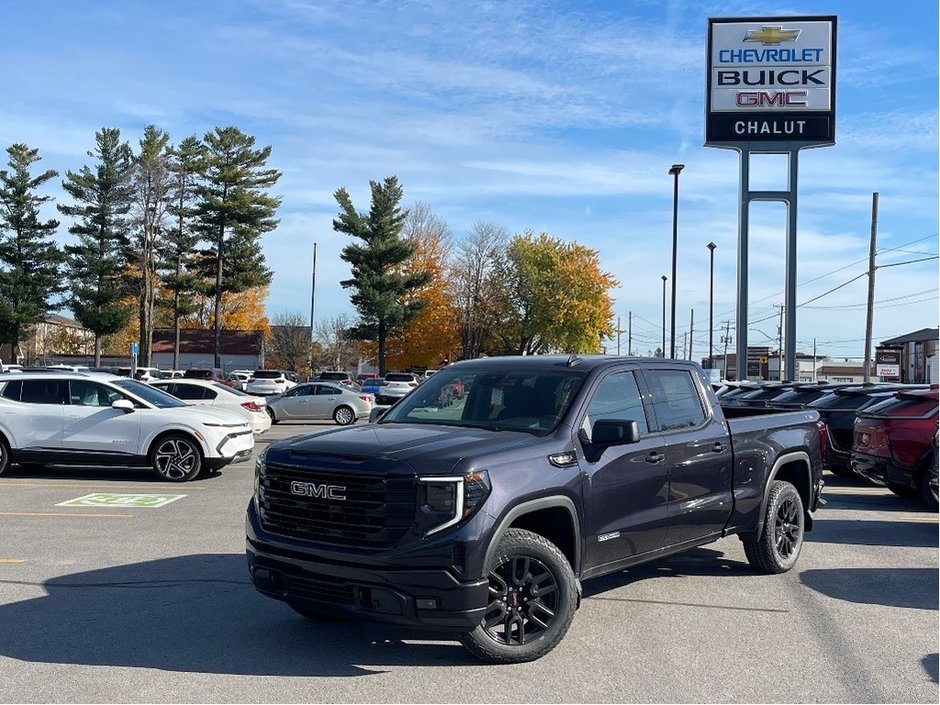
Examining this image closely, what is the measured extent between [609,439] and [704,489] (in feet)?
5.39

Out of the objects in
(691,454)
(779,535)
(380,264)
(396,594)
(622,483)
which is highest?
(380,264)

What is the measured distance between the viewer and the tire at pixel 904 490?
12.3 meters

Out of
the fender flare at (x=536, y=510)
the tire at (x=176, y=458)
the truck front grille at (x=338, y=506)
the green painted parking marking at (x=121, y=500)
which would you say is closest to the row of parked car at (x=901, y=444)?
the fender flare at (x=536, y=510)

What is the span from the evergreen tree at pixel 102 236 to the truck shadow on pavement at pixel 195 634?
52225 mm

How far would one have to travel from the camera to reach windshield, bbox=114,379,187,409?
47.2 ft

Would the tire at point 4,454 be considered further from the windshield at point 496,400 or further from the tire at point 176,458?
the windshield at point 496,400

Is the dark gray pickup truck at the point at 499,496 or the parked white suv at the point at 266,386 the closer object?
the dark gray pickup truck at the point at 499,496

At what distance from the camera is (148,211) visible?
2221 inches

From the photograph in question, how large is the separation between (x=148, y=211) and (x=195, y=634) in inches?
2139

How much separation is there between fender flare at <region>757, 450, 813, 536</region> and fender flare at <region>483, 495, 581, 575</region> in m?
2.63

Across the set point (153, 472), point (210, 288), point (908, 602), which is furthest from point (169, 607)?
point (210, 288)

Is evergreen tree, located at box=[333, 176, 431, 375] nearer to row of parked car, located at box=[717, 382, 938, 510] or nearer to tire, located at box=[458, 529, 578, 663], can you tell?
row of parked car, located at box=[717, 382, 938, 510]

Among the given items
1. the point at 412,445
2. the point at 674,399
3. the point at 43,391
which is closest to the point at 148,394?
the point at 43,391

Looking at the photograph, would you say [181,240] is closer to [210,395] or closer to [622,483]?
[210,395]
